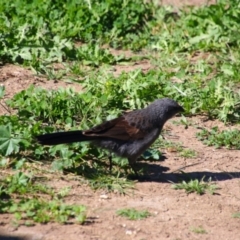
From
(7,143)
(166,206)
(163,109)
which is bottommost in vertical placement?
(166,206)

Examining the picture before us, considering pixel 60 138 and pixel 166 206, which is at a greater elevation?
pixel 60 138

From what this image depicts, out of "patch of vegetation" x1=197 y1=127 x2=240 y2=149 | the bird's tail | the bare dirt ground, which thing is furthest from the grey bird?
"patch of vegetation" x1=197 y1=127 x2=240 y2=149

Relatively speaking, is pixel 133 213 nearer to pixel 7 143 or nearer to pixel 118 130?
pixel 118 130

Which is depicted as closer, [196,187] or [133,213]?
[133,213]

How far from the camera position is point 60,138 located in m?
8.37

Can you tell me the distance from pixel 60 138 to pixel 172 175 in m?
1.48

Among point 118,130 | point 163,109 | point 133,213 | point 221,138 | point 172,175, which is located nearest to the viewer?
point 133,213

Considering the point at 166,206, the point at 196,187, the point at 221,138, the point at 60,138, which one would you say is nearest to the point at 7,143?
the point at 60,138

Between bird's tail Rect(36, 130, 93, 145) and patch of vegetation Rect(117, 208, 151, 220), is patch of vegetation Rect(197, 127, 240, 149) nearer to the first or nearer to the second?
bird's tail Rect(36, 130, 93, 145)

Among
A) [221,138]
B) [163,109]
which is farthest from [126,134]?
[221,138]

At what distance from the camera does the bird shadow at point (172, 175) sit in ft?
29.2

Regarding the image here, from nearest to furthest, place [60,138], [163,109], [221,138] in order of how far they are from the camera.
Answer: [60,138], [163,109], [221,138]

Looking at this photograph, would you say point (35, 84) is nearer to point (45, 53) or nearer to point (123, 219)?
point (45, 53)

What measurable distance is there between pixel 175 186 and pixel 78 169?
43.0 inches
